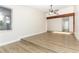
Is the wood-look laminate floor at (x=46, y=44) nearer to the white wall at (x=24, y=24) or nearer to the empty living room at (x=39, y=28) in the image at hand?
the empty living room at (x=39, y=28)

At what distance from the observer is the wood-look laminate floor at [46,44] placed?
5.92 feet

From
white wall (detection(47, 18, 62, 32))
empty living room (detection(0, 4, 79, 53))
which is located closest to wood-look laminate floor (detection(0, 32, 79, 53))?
empty living room (detection(0, 4, 79, 53))

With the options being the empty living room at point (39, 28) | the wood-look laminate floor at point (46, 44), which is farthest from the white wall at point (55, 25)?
the wood-look laminate floor at point (46, 44)

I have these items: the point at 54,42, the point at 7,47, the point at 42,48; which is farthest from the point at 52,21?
the point at 7,47

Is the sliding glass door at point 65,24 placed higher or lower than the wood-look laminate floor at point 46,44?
higher

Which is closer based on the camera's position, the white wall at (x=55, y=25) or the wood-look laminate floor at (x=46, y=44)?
the wood-look laminate floor at (x=46, y=44)

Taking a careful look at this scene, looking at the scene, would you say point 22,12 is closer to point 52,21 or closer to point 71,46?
point 52,21

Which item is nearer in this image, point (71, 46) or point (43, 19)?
point (71, 46)

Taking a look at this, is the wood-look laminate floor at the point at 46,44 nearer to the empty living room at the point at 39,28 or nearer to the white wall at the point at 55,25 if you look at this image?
the empty living room at the point at 39,28

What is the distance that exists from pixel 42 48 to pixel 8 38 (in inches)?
25.6

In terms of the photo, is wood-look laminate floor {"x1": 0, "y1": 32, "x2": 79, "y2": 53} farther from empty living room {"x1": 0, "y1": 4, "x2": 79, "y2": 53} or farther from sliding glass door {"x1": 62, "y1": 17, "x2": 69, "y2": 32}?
sliding glass door {"x1": 62, "y1": 17, "x2": 69, "y2": 32}

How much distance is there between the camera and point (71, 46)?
70.2 inches

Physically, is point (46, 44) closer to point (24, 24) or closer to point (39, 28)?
point (39, 28)

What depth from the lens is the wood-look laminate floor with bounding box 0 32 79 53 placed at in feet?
5.92
